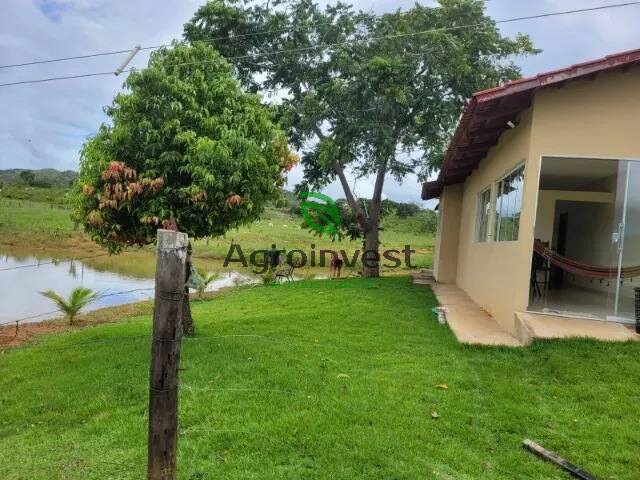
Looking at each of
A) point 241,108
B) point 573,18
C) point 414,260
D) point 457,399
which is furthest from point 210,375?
point 414,260

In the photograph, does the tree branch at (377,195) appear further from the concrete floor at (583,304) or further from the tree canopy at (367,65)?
the concrete floor at (583,304)

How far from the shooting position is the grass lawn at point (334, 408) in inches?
124

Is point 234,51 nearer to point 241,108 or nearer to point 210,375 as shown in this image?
point 241,108

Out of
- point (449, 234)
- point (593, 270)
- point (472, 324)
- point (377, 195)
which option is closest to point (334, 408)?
point (472, 324)

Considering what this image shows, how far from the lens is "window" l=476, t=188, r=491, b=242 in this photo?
9027 millimetres

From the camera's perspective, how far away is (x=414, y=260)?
26.1 meters

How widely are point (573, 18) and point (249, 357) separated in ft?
24.3

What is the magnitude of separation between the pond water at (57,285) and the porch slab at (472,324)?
355 inches

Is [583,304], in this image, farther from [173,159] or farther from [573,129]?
[173,159]

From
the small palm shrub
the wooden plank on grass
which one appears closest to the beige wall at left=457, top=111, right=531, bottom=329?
the wooden plank on grass

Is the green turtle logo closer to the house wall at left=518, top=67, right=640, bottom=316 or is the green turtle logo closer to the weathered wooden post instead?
the house wall at left=518, top=67, right=640, bottom=316

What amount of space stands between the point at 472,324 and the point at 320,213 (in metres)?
10.5

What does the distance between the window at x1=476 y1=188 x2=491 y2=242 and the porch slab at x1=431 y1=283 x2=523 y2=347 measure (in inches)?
48.0

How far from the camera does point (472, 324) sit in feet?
22.6
